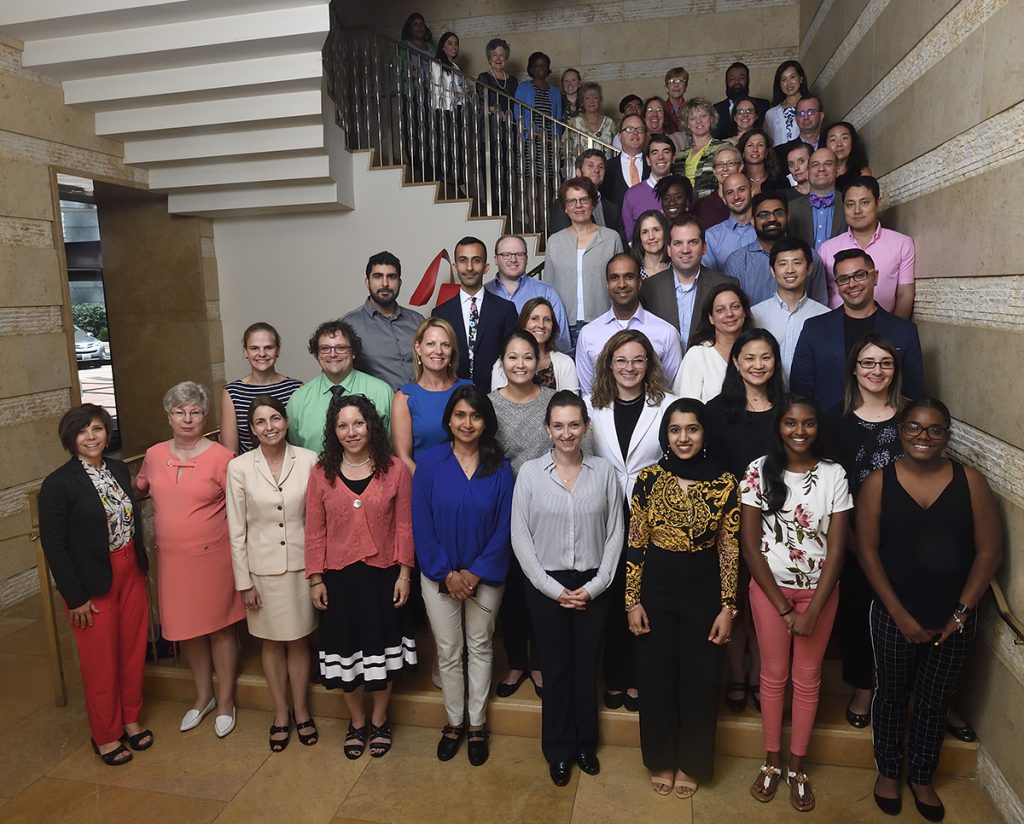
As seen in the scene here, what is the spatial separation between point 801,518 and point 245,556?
216 centimetres

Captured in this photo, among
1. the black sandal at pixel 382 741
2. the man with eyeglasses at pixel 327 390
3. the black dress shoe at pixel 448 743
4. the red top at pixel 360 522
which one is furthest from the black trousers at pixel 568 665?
the man with eyeglasses at pixel 327 390

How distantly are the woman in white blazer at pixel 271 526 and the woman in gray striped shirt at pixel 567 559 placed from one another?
92 cm

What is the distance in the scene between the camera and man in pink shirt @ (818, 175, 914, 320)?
3.48 metres

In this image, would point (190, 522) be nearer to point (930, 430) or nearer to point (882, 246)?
point (930, 430)

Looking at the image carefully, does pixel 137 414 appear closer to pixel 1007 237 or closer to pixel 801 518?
pixel 801 518

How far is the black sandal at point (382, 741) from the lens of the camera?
3.10 meters

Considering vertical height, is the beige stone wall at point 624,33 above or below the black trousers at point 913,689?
above

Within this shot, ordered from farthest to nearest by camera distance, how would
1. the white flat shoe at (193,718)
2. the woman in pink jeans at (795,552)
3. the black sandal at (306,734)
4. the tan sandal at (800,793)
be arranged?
the white flat shoe at (193,718) < the black sandal at (306,734) < the tan sandal at (800,793) < the woman in pink jeans at (795,552)

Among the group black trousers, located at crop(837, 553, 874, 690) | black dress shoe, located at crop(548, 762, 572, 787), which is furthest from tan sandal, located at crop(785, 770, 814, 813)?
black dress shoe, located at crop(548, 762, 572, 787)

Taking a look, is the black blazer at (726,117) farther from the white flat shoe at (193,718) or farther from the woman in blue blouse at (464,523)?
the white flat shoe at (193,718)

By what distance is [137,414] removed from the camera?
281 inches

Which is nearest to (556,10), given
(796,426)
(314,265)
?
(314,265)

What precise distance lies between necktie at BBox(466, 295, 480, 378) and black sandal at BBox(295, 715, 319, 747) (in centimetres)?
177

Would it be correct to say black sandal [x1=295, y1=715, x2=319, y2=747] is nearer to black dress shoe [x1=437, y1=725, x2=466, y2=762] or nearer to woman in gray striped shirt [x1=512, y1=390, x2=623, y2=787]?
black dress shoe [x1=437, y1=725, x2=466, y2=762]
